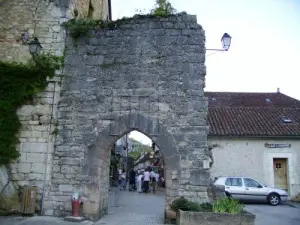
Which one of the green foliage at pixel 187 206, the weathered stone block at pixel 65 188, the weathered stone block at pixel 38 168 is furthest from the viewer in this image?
the weathered stone block at pixel 38 168

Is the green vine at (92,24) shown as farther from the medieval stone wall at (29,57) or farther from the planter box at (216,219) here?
the planter box at (216,219)

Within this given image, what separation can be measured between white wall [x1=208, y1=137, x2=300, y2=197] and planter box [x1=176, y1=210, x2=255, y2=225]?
958cm

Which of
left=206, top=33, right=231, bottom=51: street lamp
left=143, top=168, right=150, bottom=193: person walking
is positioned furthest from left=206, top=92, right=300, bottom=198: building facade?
left=206, top=33, right=231, bottom=51: street lamp

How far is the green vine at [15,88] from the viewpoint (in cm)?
770

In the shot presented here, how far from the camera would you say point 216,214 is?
6.18 metres

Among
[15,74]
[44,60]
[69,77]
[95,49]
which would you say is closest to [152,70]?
[95,49]

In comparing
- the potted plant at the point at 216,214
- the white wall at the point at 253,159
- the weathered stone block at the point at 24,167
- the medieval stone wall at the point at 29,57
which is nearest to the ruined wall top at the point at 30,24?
the medieval stone wall at the point at 29,57

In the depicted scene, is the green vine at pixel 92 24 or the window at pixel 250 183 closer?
the green vine at pixel 92 24

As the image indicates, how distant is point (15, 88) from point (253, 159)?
39.6 ft

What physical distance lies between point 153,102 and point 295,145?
1105 cm

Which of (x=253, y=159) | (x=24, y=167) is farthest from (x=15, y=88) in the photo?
(x=253, y=159)

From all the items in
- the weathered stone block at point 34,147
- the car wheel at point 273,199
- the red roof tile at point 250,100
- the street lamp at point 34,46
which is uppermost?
the red roof tile at point 250,100

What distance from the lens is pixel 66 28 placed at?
840 cm

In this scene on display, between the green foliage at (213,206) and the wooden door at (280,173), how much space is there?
1047cm
